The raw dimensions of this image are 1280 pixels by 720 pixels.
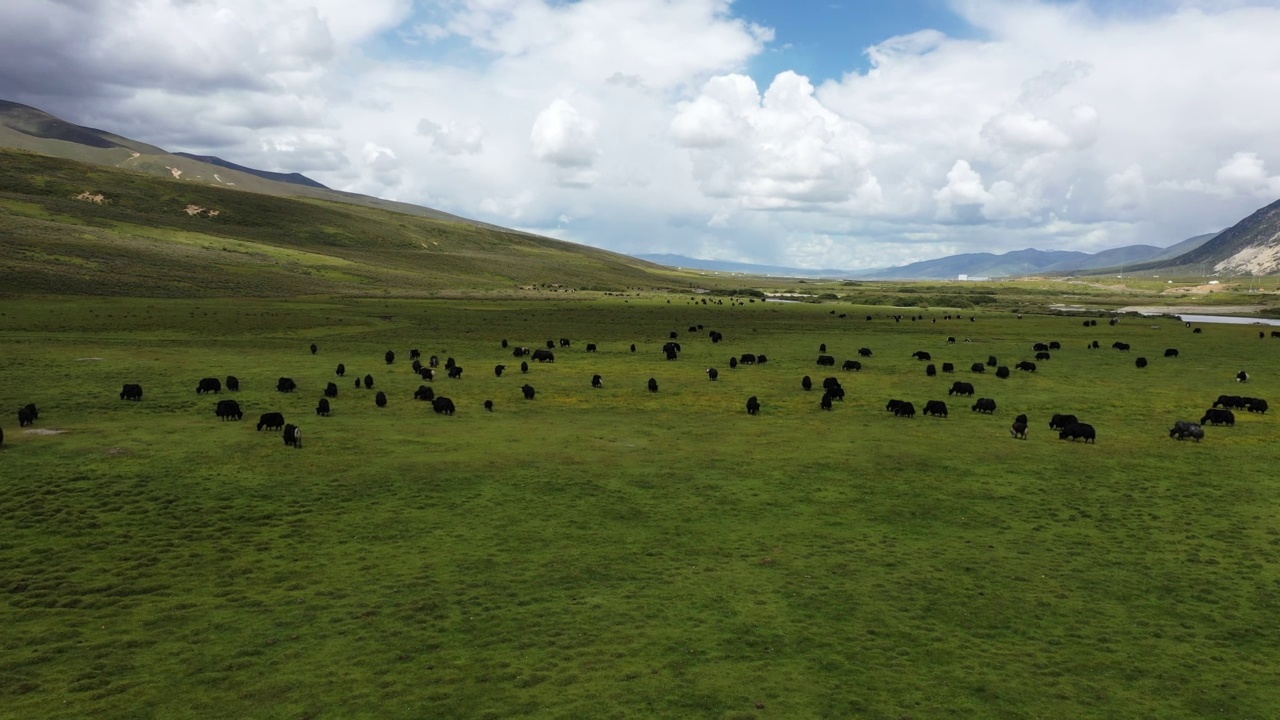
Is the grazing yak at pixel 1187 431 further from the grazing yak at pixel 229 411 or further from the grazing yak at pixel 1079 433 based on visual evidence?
the grazing yak at pixel 229 411

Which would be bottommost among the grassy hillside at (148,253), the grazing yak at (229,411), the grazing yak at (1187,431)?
the grazing yak at (1187,431)

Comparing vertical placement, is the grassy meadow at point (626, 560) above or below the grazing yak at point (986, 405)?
below

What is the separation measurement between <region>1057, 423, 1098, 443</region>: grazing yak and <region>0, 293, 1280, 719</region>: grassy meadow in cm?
84

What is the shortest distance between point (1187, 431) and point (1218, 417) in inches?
192

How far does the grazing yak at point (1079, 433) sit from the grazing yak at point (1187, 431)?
3.53 metres

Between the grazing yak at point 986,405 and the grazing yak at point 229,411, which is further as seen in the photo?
the grazing yak at point 986,405

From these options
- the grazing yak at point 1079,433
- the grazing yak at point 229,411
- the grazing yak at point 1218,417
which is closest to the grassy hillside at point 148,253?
the grazing yak at point 229,411

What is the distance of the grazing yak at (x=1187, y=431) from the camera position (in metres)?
33.0

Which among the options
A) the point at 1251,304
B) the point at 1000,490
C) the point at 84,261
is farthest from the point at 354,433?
the point at 1251,304

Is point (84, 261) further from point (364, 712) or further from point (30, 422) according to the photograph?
point (364, 712)

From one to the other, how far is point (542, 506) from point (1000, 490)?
15322 millimetres

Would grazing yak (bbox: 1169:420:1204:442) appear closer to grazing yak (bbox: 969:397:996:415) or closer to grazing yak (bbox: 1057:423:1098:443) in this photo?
grazing yak (bbox: 1057:423:1098:443)

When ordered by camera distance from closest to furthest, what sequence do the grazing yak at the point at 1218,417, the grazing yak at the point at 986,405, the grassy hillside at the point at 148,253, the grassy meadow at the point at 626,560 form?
the grassy meadow at the point at 626,560, the grazing yak at the point at 1218,417, the grazing yak at the point at 986,405, the grassy hillside at the point at 148,253

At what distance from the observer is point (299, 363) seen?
5303cm
